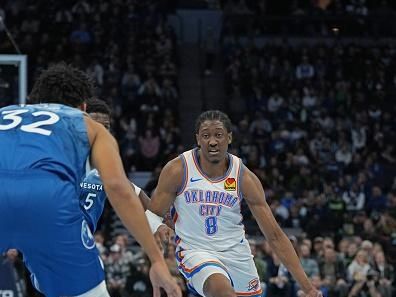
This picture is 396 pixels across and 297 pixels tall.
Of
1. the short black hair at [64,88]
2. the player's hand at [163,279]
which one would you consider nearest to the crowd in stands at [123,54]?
the short black hair at [64,88]

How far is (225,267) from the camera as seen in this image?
6926 millimetres

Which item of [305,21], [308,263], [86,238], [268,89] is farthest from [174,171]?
[305,21]

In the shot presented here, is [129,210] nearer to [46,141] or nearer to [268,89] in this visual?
[46,141]

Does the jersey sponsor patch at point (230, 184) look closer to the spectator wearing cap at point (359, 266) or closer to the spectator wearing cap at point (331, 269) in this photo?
the spectator wearing cap at point (331, 269)

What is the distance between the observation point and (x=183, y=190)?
691cm

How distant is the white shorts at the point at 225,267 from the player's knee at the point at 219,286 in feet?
0.23

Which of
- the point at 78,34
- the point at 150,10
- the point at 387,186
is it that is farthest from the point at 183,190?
the point at 150,10

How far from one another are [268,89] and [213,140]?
1552cm

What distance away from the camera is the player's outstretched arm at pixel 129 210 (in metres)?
3.84

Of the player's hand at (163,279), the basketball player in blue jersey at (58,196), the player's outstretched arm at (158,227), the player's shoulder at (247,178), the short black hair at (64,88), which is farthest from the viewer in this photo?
the player's shoulder at (247,178)

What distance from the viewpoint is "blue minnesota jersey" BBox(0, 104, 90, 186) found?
4.05 m

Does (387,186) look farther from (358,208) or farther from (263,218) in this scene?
(263,218)

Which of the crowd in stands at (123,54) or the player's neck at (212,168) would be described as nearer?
the player's neck at (212,168)

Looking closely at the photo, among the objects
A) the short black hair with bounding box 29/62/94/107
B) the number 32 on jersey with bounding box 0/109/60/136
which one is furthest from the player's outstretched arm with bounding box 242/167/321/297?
the number 32 on jersey with bounding box 0/109/60/136
